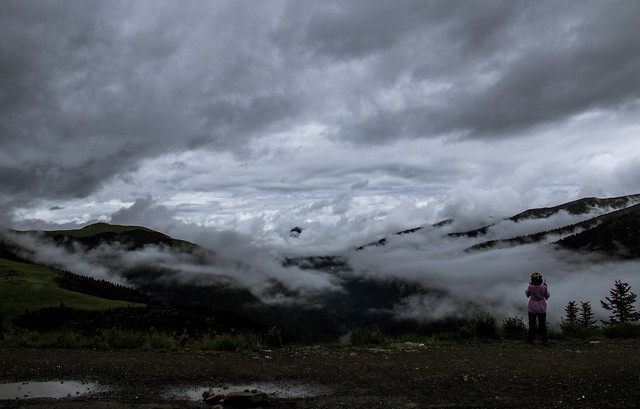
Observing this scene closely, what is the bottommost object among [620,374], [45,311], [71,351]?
[45,311]

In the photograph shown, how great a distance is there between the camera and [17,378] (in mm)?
8953

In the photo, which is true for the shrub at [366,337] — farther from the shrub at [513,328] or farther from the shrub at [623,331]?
the shrub at [623,331]

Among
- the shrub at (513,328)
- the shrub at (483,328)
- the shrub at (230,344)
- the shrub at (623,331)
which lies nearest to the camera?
the shrub at (230,344)

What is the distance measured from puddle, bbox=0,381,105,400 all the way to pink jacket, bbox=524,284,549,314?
1335cm

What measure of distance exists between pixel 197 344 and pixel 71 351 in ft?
12.6

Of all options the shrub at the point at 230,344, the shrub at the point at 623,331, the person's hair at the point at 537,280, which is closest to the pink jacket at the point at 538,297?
the person's hair at the point at 537,280

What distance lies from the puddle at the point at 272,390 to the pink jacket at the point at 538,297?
9.42m

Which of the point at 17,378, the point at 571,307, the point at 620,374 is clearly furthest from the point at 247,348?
the point at 571,307

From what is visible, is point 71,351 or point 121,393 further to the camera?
point 71,351

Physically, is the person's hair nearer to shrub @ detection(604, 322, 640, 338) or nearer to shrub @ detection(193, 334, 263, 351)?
shrub @ detection(604, 322, 640, 338)

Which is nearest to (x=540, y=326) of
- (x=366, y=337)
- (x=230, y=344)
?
(x=366, y=337)

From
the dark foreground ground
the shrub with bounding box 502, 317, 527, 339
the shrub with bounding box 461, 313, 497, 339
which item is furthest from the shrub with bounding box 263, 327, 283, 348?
the shrub with bounding box 502, 317, 527, 339

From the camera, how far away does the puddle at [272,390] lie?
24.7 feet

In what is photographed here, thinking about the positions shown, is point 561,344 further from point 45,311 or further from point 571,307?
point 571,307
